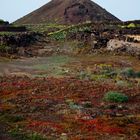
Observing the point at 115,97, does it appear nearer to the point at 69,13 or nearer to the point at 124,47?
the point at 124,47

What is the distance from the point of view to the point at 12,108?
1828 cm

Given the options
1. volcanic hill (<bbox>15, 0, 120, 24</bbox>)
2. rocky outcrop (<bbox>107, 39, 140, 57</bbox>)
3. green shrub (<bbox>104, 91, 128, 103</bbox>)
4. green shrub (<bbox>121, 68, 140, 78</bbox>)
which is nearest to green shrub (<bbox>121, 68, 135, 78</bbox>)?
green shrub (<bbox>121, 68, 140, 78</bbox>)

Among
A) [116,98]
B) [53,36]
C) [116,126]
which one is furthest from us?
[53,36]

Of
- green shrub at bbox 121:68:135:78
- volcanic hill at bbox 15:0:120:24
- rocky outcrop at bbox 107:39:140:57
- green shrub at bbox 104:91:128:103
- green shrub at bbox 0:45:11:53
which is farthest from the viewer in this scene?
volcanic hill at bbox 15:0:120:24

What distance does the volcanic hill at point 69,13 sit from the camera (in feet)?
294

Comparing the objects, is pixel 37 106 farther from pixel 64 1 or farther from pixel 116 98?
pixel 64 1

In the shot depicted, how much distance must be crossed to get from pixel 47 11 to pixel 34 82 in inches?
2894

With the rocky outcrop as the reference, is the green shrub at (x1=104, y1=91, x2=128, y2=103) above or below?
below

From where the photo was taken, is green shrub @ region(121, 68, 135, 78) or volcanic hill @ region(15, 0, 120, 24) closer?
green shrub @ region(121, 68, 135, 78)

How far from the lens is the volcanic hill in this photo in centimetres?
8950

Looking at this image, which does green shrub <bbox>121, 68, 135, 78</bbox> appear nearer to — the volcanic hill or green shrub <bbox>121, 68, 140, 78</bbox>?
green shrub <bbox>121, 68, 140, 78</bbox>

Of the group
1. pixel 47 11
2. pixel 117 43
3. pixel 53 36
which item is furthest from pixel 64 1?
pixel 117 43

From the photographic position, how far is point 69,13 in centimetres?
9081

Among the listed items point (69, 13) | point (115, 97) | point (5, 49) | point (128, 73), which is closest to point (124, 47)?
point (5, 49)
